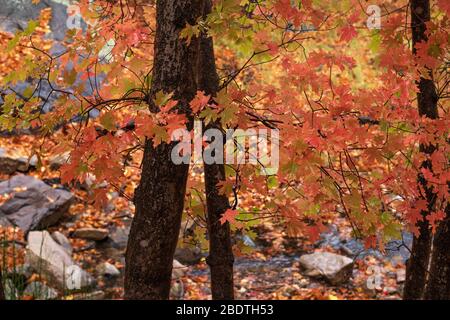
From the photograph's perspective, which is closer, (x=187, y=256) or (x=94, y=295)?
(x=94, y=295)

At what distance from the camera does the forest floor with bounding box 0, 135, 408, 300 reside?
7.15 meters

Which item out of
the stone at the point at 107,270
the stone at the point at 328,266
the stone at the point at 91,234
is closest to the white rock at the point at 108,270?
the stone at the point at 107,270

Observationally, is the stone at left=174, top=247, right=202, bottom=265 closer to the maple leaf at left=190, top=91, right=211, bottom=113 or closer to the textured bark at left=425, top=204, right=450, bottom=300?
the textured bark at left=425, top=204, right=450, bottom=300

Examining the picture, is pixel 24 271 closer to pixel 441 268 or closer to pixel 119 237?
pixel 119 237

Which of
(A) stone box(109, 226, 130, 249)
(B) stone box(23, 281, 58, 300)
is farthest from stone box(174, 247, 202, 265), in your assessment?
(B) stone box(23, 281, 58, 300)

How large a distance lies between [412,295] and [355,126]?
2.00 metres

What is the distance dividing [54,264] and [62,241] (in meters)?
1.19

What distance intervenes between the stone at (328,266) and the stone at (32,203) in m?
4.40

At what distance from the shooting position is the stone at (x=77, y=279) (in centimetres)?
646

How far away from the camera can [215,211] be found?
4.05 m

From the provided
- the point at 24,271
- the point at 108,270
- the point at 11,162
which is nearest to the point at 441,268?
the point at 108,270

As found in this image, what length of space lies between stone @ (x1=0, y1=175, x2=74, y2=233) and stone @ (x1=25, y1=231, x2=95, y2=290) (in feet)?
1.96

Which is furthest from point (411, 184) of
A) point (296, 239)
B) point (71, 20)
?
point (71, 20)

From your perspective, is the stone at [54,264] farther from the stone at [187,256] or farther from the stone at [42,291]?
the stone at [187,256]
